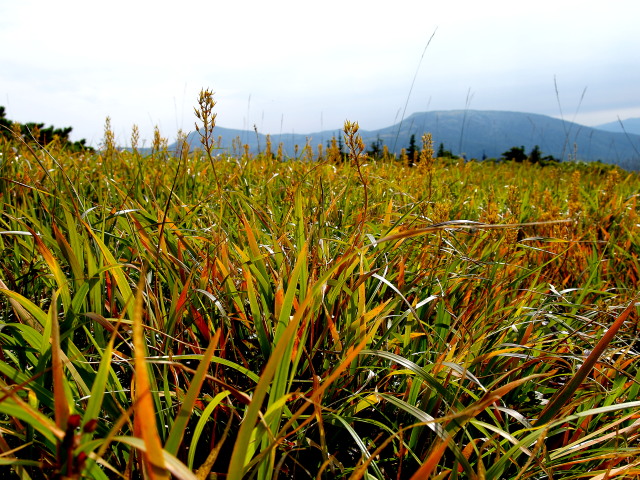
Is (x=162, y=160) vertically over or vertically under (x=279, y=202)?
over

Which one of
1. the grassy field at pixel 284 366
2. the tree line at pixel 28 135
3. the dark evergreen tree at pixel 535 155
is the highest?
the dark evergreen tree at pixel 535 155

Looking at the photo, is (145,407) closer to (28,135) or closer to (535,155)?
(28,135)

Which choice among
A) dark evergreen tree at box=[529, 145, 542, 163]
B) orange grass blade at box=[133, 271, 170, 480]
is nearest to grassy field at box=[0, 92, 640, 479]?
orange grass blade at box=[133, 271, 170, 480]

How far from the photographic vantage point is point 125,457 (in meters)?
0.95

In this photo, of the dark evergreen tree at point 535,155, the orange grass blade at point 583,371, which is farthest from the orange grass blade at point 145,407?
the dark evergreen tree at point 535,155

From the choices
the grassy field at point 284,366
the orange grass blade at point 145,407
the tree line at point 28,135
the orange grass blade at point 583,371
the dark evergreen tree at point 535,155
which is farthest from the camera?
the dark evergreen tree at point 535,155

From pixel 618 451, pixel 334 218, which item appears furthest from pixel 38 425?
pixel 334 218

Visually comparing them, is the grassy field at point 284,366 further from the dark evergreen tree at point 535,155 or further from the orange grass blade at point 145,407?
the dark evergreen tree at point 535,155

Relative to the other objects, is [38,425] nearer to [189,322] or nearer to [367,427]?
[189,322]

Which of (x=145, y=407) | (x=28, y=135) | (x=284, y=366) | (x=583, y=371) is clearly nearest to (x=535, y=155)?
(x=28, y=135)

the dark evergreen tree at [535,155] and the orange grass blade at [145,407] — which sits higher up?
the dark evergreen tree at [535,155]

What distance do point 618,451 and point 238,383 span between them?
987mm

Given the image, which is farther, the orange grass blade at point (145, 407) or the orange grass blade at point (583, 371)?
the orange grass blade at point (583, 371)

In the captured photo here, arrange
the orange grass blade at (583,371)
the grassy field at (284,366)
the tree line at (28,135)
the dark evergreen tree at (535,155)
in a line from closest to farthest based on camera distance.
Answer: the grassy field at (284,366) → the orange grass blade at (583,371) → the tree line at (28,135) → the dark evergreen tree at (535,155)
